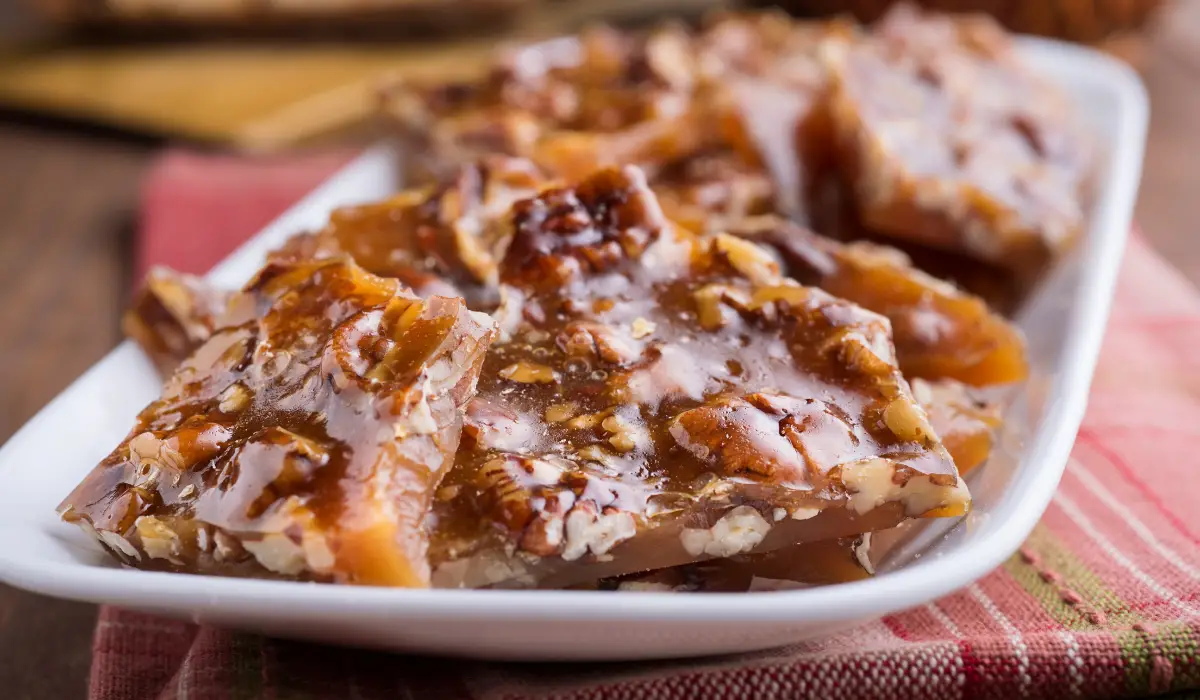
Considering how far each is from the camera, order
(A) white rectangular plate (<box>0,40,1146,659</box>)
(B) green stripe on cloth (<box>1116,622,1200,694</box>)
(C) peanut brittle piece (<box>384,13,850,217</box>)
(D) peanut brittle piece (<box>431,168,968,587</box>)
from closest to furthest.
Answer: (A) white rectangular plate (<box>0,40,1146,659</box>)
(D) peanut brittle piece (<box>431,168,968,587</box>)
(B) green stripe on cloth (<box>1116,622,1200,694</box>)
(C) peanut brittle piece (<box>384,13,850,217</box>)

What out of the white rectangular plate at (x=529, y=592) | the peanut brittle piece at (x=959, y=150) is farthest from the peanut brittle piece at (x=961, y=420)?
the peanut brittle piece at (x=959, y=150)

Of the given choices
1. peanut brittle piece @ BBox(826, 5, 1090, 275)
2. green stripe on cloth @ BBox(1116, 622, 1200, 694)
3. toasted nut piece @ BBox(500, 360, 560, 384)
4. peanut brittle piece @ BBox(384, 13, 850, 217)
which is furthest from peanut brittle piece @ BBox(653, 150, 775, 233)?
green stripe on cloth @ BBox(1116, 622, 1200, 694)

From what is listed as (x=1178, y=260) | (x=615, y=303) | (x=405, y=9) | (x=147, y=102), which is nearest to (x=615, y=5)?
(x=405, y=9)

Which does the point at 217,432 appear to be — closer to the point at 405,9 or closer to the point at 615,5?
the point at 405,9

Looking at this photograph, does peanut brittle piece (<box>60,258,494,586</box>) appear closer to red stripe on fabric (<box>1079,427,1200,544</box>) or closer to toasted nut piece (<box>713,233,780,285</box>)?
toasted nut piece (<box>713,233,780,285</box>)

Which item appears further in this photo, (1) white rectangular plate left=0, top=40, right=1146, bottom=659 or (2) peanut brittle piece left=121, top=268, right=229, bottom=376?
(2) peanut brittle piece left=121, top=268, right=229, bottom=376

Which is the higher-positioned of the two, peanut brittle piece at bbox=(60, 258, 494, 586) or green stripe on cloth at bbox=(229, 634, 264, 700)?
peanut brittle piece at bbox=(60, 258, 494, 586)
